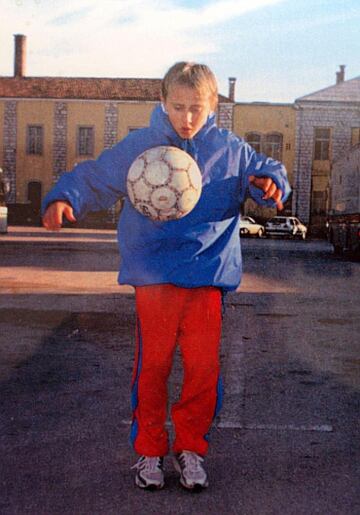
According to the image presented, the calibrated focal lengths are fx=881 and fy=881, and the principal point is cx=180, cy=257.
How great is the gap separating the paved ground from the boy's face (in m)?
1.52

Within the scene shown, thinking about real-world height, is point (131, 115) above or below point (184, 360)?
above

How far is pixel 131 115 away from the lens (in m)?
58.8

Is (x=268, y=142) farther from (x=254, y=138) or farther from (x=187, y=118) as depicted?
(x=187, y=118)

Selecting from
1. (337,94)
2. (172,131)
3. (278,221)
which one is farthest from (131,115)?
(172,131)

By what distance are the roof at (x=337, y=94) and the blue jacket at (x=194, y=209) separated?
54.2 m

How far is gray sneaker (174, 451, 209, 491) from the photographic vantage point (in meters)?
3.66

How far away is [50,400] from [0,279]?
31.0 feet

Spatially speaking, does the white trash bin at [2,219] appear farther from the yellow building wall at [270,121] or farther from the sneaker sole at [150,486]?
the sneaker sole at [150,486]

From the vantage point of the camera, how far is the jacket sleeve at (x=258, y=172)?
374cm

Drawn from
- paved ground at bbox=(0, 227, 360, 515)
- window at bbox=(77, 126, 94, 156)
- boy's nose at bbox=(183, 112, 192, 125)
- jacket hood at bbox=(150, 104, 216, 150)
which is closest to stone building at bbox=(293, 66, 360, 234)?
window at bbox=(77, 126, 94, 156)

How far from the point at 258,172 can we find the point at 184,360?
859 millimetres

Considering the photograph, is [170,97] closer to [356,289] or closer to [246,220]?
[356,289]

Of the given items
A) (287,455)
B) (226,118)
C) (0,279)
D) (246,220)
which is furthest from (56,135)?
(287,455)

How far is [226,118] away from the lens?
5809 cm
